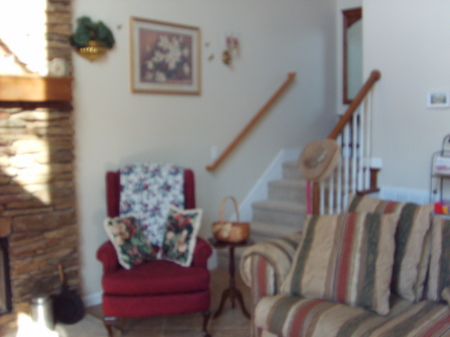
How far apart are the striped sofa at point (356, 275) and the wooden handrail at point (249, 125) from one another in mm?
1666

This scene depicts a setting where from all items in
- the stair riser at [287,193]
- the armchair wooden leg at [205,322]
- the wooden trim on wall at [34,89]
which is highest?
the wooden trim on wall at [34,89]

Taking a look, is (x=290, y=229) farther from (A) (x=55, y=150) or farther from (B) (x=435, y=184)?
(A) (x=55, y=150)

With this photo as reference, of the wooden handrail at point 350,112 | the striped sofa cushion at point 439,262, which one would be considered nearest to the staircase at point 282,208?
the wooden handrail at point 350,112

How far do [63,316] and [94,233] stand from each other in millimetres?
611

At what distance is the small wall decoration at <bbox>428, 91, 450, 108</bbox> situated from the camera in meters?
3.59

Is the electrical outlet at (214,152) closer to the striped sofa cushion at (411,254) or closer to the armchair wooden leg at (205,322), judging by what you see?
the armchair wooden leg at (205,322)

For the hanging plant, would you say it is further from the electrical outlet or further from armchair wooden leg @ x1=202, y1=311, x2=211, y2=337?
armchair wooden leg @ x1=202, y1=311, x2=211, y2=337

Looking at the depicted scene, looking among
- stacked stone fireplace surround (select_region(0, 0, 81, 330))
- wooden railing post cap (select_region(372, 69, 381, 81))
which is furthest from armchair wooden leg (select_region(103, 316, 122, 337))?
wooden railing post cap (select_region(372, 69, 381, 81))

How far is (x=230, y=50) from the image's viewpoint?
A: 4.40m

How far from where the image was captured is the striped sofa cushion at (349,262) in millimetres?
2436

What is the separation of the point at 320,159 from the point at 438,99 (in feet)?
3.07

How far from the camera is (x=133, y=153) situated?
384 cm

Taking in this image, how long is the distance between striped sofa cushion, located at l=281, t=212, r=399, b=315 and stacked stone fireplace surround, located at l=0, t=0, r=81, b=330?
65.7 inches

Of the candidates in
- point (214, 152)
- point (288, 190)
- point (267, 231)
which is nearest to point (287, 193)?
point (288, 190)
